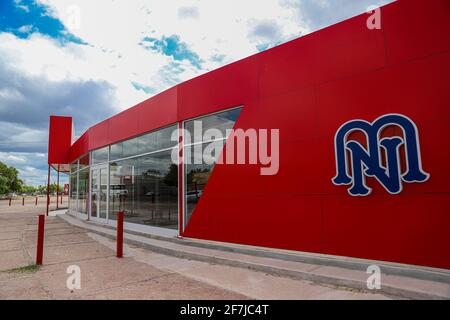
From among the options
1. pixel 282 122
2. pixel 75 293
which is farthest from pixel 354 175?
pixel 75 293

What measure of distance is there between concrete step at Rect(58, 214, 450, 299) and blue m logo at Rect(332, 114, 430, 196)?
1309 mm

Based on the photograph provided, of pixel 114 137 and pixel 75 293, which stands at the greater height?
pixel 114 137

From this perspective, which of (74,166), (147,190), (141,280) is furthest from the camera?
(74,166)

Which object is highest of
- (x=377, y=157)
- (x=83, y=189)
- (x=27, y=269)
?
(x=377, y=157)

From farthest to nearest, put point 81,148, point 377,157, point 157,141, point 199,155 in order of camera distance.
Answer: point 81,148, point 157,141, point 199,155, point 377,157

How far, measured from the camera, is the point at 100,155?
48.9 ft

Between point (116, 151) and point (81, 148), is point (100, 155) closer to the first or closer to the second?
point (116, 151)

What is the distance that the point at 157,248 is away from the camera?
8.07 m

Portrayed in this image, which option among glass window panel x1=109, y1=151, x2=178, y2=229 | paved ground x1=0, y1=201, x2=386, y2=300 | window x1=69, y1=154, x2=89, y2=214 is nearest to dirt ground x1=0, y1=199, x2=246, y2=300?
paved ground x1=0, y1=201, x2=386, y2=300

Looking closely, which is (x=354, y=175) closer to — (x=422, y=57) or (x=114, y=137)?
(x=422, y=57)

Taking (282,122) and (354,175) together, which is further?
(282,122)

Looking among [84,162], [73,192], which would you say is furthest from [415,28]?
[73,192]

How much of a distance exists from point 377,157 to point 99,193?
12830 millimetres

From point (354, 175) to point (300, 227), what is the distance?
62.7 inches
